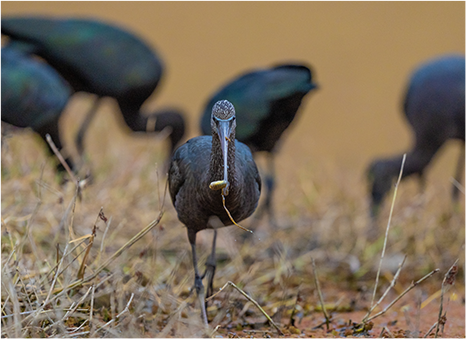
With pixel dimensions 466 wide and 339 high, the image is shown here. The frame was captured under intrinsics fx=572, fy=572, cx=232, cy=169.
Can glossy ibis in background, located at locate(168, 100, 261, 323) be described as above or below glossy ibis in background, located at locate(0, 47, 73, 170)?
above

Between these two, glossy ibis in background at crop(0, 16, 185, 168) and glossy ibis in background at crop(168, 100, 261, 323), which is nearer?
glossy ibis in background at crop(168, 100, 261, 323)

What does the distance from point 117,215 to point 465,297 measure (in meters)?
1.84

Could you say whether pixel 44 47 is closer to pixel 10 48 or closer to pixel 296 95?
pixel 10 48

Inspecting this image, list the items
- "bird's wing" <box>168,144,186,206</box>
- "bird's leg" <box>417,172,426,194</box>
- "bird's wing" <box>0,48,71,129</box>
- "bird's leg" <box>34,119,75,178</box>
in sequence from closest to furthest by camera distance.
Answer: "bird's wing" <box>168,144,186,206</box>, "bird's wing" <box>0,48,71,129</box>, "bird's leg" <box>34,119,75,178</box>, "bird's leg" <box>417,172,426,194</box>

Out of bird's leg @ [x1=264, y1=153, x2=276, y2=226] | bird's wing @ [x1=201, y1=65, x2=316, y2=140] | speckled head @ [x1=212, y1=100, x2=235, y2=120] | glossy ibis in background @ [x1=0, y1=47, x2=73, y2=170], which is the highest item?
speckled head @ [x1=212, y1=100, x2=235, y2=120]

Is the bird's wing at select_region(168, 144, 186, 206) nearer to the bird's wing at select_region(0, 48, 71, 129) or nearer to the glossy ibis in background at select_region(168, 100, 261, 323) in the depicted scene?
the glossy ibis in background at select_region(168, 100, 261, 323)

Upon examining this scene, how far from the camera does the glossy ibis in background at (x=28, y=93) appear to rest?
11.7 feet

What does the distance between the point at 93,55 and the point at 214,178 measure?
9.26 feet

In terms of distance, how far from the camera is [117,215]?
3.14 metres

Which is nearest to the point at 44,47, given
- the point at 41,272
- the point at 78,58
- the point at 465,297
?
the point at 78,58

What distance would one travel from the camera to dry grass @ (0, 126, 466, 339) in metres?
1.96

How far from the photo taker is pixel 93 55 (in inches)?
171

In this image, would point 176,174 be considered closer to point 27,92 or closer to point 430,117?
point 27,92


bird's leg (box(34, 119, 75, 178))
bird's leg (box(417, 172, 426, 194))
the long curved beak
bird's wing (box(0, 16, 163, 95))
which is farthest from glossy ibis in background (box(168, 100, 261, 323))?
bird's leg (box(417, 172, 426, 194))
